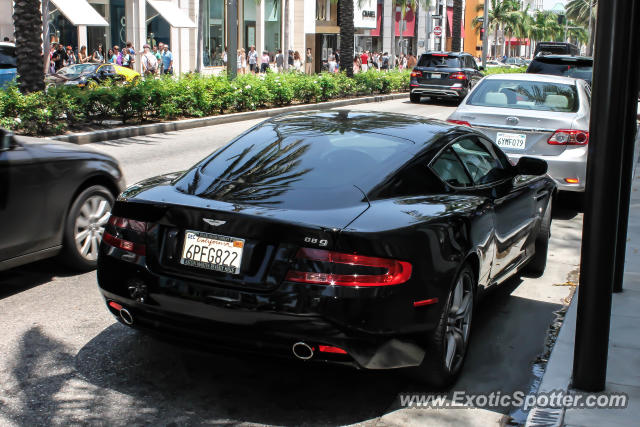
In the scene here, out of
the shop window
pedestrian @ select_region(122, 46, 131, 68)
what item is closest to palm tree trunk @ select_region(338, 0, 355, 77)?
pedestrian @ select_region(122, 46, 131, 68)

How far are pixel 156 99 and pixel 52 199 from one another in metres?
11.6

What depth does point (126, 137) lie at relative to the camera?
51.8 feet

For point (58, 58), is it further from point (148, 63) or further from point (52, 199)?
point (52, 199)

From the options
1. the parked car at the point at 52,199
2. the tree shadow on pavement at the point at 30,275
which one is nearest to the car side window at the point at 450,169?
the parked car at the point at 52,199

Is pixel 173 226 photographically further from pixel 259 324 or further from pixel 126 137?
pixel 126 137

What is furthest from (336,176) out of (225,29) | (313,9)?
(313,9)

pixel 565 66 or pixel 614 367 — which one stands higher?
pixel 565 66

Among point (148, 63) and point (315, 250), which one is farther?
point (148, 63)

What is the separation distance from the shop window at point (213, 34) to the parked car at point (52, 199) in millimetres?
38202

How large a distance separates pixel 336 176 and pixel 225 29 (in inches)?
1689

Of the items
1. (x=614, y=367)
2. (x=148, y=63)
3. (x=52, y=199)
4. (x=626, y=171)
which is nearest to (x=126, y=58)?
(x=148, y=63)

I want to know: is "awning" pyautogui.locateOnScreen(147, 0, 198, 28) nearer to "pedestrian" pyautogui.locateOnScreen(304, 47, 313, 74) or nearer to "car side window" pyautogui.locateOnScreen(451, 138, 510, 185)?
"pedestrian" pyautogui.locateOnScreen(304, 47, 313, 74)

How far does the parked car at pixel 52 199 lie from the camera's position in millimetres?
5516

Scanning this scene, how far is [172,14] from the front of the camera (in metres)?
39.5
